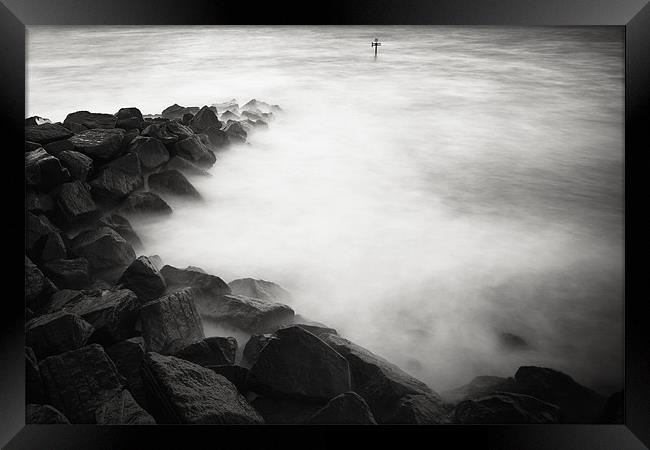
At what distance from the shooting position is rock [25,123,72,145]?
192 centimetres

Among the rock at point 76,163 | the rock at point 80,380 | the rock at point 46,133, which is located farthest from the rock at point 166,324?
the rock at point 46,133

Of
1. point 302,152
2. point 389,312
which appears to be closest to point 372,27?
point 302,152

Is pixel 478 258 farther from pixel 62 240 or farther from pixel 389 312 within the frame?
pixel 62 240

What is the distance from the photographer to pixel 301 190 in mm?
2006

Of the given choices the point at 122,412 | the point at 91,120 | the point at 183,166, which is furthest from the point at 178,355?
the point at 91,120

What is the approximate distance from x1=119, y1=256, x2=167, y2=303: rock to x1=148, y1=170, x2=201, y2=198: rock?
37 cm

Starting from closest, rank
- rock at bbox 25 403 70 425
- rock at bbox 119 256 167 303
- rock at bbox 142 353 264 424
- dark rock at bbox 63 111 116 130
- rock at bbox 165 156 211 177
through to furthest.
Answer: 1. rock at bbox 142 353 264 424
2. rock at bbox 25 403 70 425
3. rock at bbox 119 256 167 303
4. dark rock at bbox 63 111 116 130
5. rock at bbox 165 156 211 177

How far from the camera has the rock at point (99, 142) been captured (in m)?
2.10

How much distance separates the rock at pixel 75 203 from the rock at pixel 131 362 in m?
0.53

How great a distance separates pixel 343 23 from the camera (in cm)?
176

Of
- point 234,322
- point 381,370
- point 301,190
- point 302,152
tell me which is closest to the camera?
point 381,370

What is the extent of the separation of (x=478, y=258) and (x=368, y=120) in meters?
0.69

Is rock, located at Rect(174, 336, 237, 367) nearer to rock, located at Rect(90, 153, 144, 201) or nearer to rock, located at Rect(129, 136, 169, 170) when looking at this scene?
rock, located at Rect(90, 153, 144, 201)

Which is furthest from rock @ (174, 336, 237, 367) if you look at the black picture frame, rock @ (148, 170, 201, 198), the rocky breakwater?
rock @ (148, 170, 201, 198)
